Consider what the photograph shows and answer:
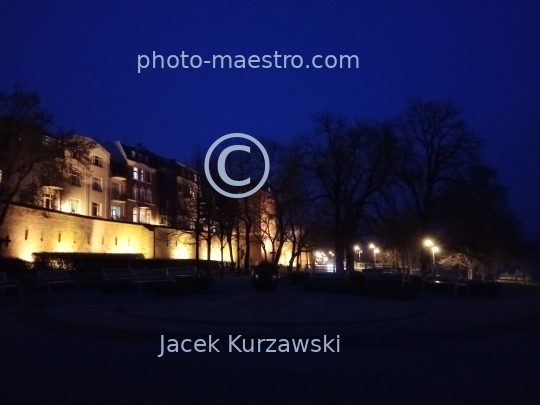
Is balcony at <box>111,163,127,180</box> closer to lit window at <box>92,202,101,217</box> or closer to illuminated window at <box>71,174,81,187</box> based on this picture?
lit window at <box>92,202,101,217</box>

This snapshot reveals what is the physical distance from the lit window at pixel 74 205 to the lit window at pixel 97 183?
2710 millimetres

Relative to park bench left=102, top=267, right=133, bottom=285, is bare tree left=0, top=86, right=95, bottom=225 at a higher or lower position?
higher

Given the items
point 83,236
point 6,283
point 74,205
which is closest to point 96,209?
point 74,205

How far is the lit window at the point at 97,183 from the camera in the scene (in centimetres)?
5425

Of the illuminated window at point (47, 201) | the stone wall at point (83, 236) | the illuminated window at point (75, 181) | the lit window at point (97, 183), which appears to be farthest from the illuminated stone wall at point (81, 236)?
the lit window at point (97, 183)

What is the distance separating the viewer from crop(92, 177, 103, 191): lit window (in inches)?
2136

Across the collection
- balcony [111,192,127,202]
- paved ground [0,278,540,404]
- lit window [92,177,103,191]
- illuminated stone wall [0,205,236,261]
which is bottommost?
paved ground [0,278,540,404]

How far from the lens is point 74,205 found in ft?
169

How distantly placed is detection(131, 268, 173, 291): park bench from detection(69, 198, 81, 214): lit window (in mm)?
21508

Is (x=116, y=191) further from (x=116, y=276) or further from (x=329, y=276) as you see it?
(x=329, y=276)

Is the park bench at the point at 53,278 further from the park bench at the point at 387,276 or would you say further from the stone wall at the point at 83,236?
the park bench at the point at 387,276

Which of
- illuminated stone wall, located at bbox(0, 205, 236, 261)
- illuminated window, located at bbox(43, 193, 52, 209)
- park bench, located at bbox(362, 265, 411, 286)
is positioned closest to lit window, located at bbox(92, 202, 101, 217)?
illuminated stone wall, located at bbox(0, 205, 236, 261)

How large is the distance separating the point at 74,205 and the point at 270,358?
44.6 m

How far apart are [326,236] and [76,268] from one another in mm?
19800
